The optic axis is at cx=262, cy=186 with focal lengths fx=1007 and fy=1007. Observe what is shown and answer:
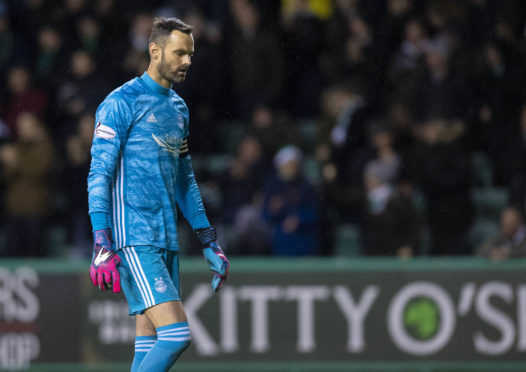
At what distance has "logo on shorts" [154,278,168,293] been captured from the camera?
538 centimetres

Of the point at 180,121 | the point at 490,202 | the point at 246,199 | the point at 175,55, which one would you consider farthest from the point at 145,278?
the point at 490,202

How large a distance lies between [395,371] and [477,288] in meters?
1.12

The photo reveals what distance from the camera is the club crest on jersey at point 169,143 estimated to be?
18.0 ft

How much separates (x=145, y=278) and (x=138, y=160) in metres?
0.64

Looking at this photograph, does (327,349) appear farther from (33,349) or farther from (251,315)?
(33,349)

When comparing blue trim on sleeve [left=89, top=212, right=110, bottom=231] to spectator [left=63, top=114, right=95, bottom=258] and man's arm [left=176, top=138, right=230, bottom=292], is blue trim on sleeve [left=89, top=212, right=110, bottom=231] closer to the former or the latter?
man's arm [left=176, top=138, right=230, bottom=292]

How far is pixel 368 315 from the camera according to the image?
9.75m

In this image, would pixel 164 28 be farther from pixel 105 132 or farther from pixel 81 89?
pixel 81 89

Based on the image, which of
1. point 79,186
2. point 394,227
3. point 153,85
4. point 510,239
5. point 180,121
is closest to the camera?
point 153,85

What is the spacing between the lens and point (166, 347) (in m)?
→ 5.34

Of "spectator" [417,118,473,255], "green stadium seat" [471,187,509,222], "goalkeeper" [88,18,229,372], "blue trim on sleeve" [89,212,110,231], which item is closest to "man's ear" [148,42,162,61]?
"goalkeeper" [88,18,229,372]

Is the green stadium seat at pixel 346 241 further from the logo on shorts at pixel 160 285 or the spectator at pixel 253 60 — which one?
the logo on shorts at pixel 160 285

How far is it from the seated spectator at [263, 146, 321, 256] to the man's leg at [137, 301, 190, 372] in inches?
207

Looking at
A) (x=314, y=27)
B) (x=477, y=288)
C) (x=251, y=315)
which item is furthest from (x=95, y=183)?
(x=314, y=27)
